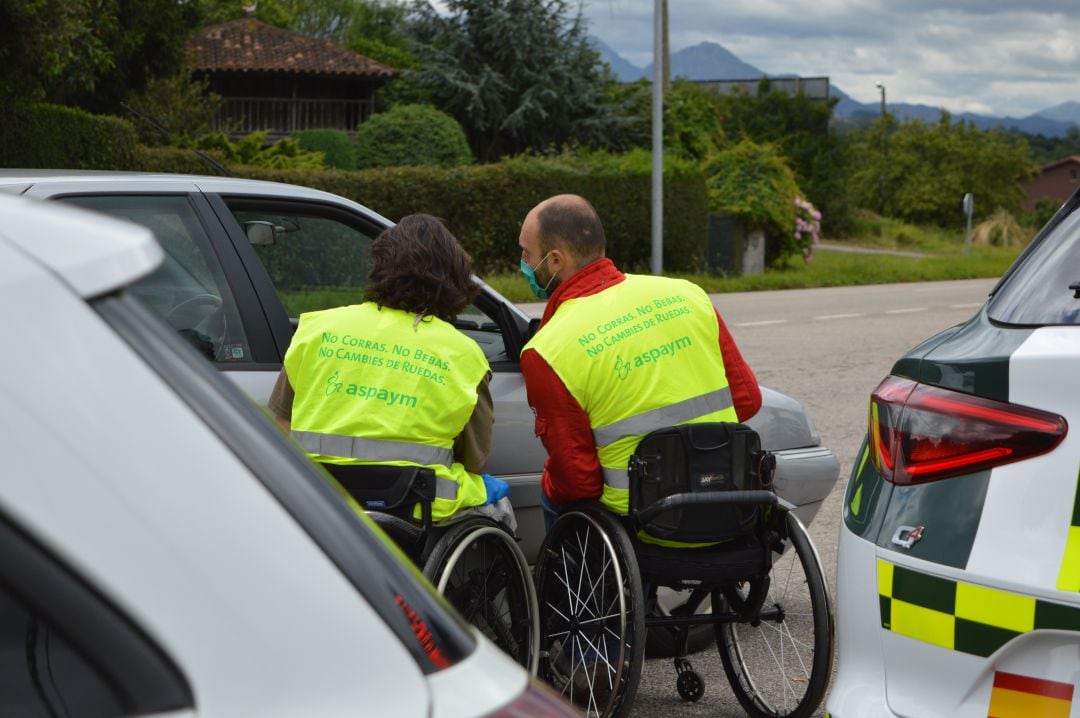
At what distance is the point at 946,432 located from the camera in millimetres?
2604

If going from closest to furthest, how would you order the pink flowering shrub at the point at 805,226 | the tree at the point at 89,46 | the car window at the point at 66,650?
1. the car window at the point at 66,650
2. the tree at the point at 89,46
3. the pink flowering shrub at the point at 805,226

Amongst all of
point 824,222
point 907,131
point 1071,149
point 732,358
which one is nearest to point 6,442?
point 732,358

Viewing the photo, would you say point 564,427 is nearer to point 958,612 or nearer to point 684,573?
point 684,573

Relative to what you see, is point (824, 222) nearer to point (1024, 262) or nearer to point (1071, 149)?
point (1024, 262)

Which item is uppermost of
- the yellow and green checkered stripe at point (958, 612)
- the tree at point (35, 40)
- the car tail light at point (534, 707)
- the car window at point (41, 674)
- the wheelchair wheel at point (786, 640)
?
the tree at point (35, 40)

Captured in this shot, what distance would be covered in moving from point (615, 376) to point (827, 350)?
1020 centimetres

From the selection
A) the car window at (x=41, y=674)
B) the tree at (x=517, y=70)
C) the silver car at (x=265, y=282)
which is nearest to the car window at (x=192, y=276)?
the silver car at (x=265, y=282)

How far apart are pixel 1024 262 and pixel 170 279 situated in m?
2.18

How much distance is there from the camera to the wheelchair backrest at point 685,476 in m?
3.69

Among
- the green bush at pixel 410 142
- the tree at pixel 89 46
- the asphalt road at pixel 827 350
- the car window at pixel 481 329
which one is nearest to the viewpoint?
the asphalt road at pixel 827 350

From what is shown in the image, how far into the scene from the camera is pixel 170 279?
369 centimetres

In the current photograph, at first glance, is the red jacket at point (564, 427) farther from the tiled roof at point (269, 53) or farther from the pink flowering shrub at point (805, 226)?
the tiled roof at point (269, 53)

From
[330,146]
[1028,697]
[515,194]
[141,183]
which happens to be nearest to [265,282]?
[141,183]

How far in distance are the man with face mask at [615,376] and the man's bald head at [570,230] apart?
5.4 inches
